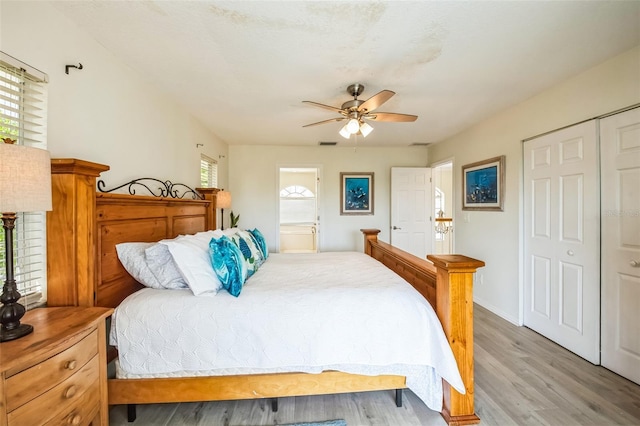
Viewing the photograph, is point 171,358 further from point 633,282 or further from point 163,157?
point 633,282

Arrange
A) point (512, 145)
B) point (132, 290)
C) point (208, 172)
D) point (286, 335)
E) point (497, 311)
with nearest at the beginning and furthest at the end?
point (286, 335)
point (132, 290)
point (512, 145)
point (497, 311)
point (208, 172)

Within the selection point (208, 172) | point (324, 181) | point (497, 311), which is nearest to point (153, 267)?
point (208, 172)

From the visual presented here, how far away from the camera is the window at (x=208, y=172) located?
371cm

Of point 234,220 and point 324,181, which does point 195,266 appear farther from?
point 324,181

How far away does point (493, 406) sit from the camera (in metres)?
1.77

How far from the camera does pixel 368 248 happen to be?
340 cm

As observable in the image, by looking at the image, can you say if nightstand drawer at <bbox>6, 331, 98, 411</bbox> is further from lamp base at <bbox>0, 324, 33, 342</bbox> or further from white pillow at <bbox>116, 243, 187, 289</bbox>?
white pillow at <bbox>116, 243, 187, 289</bbox>

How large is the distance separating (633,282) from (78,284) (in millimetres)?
3632

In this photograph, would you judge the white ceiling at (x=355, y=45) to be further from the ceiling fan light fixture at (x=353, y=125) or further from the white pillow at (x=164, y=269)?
the white pillow at (x=164, y=269)

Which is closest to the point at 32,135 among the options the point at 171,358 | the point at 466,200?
the point at 171,358

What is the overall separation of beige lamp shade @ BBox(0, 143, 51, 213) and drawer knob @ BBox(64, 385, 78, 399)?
29.1 inches

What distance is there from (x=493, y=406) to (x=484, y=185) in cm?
264

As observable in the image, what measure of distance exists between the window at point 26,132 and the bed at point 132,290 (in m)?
0.06

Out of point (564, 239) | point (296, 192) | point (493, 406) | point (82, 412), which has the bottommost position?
point (493, 406)
